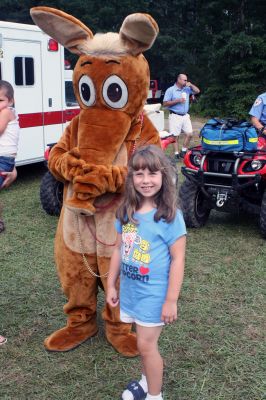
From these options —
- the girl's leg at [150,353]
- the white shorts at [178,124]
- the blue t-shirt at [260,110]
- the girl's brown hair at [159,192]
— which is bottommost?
the white shorts at [178,124]

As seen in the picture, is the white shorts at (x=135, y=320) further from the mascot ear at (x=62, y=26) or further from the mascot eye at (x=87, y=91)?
the mascot ear at (x=62, y=26)

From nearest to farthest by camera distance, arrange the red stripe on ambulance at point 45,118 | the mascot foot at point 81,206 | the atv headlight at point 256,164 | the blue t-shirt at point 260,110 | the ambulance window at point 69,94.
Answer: the mascot foot at point 81,206 < the atv headlight at point 256,164 < the blue t-shirt at point 260,110 < the red stripe on ambulance at point 45,118 < the ambulance window at point 69,94

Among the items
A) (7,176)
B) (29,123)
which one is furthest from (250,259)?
(29,123)

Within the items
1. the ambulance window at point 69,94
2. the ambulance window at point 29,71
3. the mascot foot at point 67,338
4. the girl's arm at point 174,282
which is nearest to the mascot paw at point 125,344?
the mascot foot at point 67,338

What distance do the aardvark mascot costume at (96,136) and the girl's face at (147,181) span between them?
0.44 meters

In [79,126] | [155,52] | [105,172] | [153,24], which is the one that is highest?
[153,24]

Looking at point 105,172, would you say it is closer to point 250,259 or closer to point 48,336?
point 48,336

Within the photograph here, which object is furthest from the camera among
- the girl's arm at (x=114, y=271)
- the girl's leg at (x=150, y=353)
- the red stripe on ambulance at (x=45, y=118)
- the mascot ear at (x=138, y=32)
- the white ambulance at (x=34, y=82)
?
the red stripe on ambulance at (x=45, y=118)

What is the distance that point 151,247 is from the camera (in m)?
2.33

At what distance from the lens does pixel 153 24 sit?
8.84ft

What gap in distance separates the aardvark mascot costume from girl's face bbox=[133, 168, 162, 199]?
0.44 m

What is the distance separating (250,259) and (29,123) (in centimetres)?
437

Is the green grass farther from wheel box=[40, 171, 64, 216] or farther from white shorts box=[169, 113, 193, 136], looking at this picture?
white shorts box=[169, 113, 193, 136]

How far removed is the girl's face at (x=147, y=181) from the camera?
2336mm
